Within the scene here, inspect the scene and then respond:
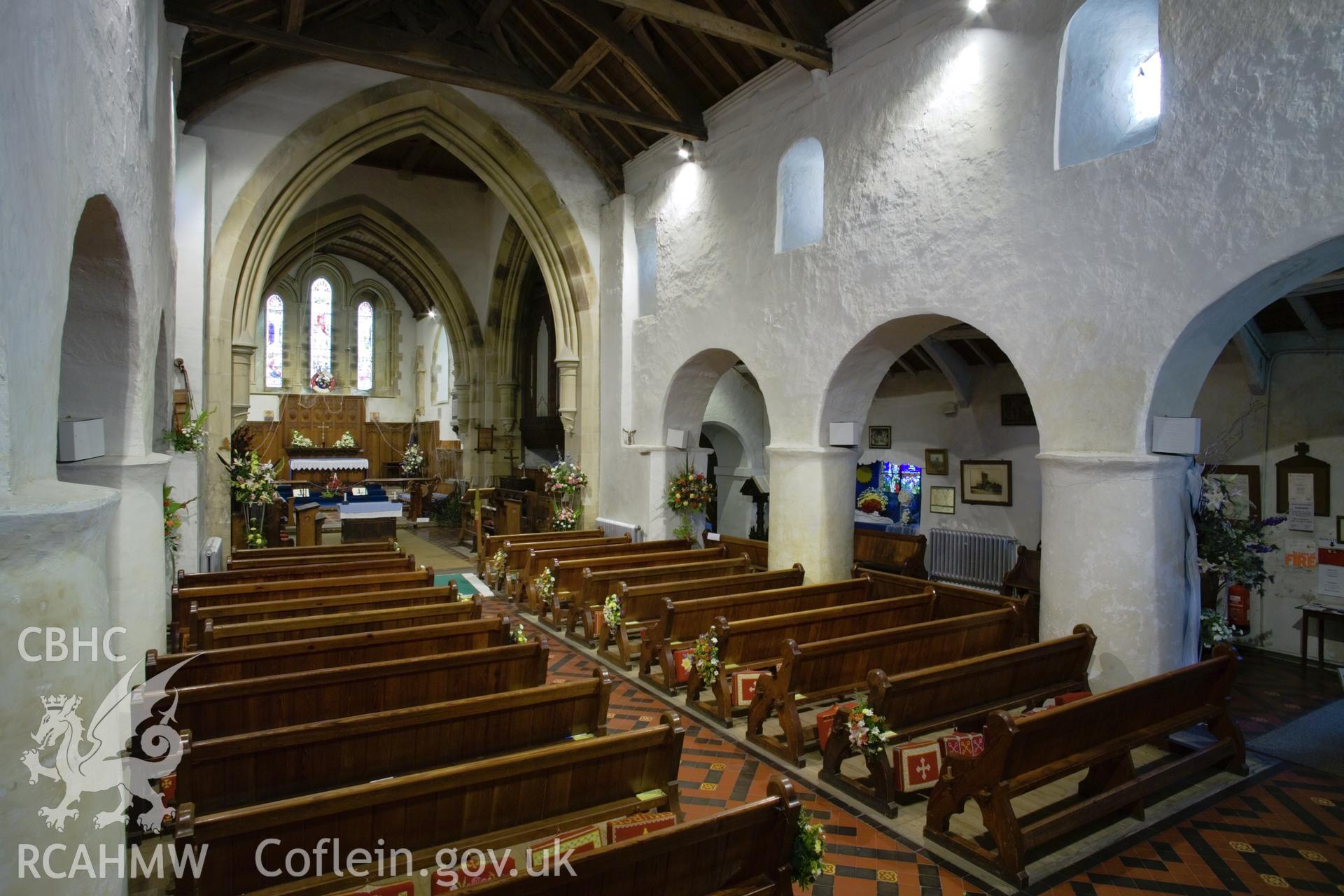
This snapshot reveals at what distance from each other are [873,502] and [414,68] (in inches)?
355

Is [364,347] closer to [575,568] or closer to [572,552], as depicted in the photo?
[572,552]

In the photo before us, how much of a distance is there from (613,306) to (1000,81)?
260 inches

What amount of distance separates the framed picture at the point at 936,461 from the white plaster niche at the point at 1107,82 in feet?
20.4

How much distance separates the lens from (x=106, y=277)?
12.6ft

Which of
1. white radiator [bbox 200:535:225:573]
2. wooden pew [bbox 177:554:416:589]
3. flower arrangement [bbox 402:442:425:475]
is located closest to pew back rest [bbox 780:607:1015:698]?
wooden pew [bbox 177:554:416:589]

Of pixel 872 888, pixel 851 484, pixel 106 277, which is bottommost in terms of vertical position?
pixel 872 888

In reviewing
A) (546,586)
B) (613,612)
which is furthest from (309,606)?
(546,586)

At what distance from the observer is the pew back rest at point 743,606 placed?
620 centimetres

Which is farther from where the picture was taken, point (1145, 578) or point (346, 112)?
point (346, 112)

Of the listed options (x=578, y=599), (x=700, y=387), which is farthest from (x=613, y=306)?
(x=578, y=599)

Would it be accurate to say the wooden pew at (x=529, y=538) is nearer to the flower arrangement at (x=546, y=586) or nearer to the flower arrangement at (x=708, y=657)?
the flower arrangement at (x=546, y=586)

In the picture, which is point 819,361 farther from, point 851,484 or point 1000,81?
point 1000,81

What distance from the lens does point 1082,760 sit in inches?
154

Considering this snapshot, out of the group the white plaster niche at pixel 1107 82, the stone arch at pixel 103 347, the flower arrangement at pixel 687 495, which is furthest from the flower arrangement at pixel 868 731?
the flower arrangement at pixel 687 495
